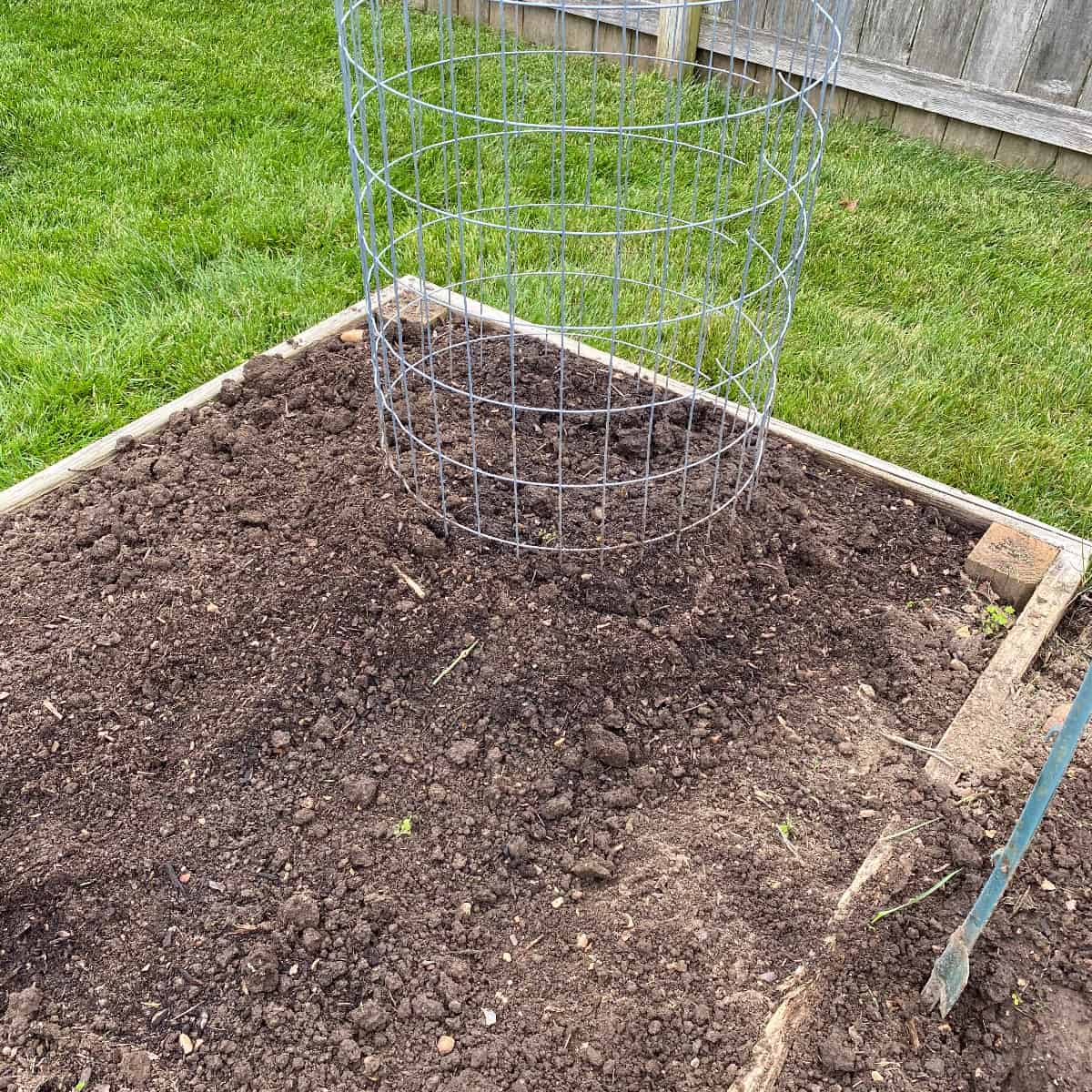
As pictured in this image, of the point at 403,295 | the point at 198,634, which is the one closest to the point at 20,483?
the point at 198,634

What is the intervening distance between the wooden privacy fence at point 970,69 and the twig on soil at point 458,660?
125 inches

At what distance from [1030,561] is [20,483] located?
2.70 meters

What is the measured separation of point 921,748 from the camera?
7.26 feet

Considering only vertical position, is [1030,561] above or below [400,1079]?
above

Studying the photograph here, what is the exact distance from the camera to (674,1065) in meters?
1.70

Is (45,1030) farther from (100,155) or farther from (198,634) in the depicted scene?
(100,155)

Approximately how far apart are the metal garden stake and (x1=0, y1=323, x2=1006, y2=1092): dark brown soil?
158 millimetres

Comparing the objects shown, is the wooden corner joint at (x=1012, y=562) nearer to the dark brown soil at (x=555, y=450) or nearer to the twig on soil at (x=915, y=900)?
the dark brown soil at (x=555, y=450)

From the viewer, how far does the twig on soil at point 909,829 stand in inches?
79.5

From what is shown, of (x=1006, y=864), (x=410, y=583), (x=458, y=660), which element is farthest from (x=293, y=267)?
A: (x=1006, y=864)

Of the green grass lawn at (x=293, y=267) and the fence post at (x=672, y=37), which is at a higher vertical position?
the fence post at (x=672, y=37)

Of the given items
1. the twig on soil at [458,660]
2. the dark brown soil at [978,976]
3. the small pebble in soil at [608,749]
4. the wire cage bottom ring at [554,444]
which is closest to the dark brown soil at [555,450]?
the wire cage bottom ring at [554,444]

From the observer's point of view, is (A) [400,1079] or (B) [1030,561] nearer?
(A) [400,1079]

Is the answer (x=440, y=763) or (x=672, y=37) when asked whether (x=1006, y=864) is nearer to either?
(x=440, y=763)
